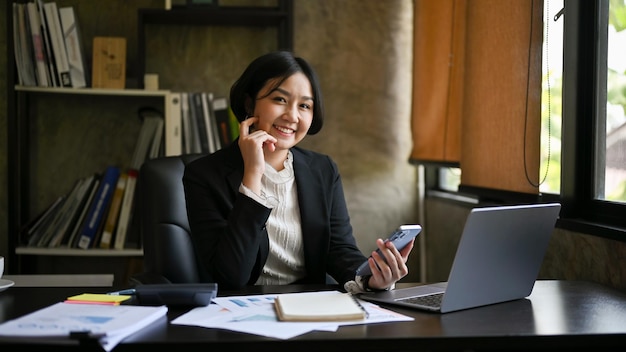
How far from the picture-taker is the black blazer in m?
1.60

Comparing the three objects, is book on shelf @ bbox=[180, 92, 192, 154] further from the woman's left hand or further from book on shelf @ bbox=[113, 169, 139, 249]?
the woman's left hand

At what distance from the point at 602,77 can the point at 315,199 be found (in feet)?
2.64

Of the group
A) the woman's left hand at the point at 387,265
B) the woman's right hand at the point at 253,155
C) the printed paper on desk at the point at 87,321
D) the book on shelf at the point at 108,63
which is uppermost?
the book on shelf at the point at 108,63

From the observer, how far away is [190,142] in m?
2.89

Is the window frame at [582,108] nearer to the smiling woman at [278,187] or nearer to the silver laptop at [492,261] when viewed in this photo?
the silver laptop at [492,261]

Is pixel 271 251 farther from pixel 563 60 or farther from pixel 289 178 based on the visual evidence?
pixel 563 60

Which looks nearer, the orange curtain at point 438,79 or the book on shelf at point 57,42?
the orange curtain at point 438,79

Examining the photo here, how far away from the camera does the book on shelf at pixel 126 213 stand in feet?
9.33

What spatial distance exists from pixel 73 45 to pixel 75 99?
0.33 m

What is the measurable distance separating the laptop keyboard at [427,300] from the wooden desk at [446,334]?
0.05 metres

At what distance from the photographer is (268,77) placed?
1837 millimetres

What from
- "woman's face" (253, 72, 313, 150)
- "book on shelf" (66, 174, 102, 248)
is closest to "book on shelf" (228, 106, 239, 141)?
"book on shelf" (66, 174, 102, 248)

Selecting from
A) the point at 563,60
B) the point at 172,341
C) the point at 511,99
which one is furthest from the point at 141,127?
the point at 172,341

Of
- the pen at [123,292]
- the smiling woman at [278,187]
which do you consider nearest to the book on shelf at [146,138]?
the smiling woman at [278,187]
